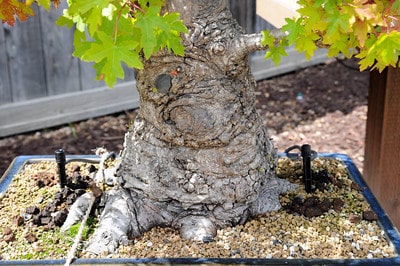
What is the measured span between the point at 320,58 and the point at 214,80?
3.85 meters

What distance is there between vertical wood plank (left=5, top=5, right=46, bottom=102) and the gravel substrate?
210cm

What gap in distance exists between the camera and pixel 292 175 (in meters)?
2.28

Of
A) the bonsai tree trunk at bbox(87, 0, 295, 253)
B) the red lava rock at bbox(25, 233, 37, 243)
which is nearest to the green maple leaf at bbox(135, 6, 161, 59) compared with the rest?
the bonsai tree trunk at bbox(87, 0, 295, 253)

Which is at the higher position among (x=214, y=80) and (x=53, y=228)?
(x=214, y=80)

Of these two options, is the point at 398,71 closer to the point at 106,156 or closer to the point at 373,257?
the point at 373,257

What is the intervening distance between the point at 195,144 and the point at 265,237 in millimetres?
334

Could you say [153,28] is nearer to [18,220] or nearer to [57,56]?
[18,220]

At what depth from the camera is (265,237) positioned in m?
1.85

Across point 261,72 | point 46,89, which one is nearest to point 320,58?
point 261,72

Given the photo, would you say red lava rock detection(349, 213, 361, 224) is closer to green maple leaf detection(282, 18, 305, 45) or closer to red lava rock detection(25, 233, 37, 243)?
green maple leaf detection(282, 18, 305, 45)

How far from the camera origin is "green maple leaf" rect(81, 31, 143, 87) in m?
1.31

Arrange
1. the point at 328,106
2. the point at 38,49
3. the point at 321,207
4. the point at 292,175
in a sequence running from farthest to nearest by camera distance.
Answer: the point at 328,106 → the point at 38,49 → the point at 292,175 → the point at 321,207

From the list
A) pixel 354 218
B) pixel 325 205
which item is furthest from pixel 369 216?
pixel 325 205

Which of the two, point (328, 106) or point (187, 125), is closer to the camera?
point (187, 125)
